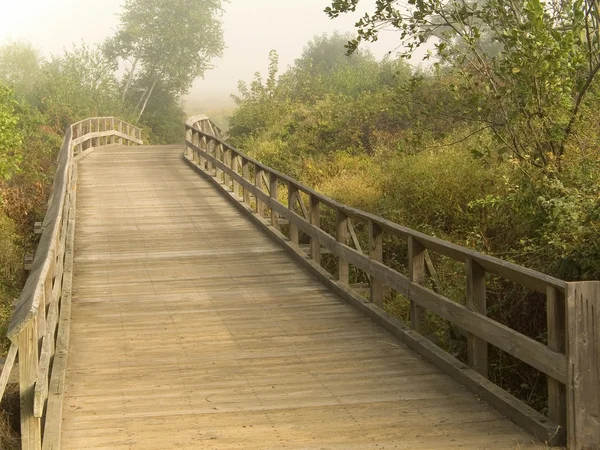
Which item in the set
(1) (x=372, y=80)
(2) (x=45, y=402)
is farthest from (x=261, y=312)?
(1) (x=372, y=80)

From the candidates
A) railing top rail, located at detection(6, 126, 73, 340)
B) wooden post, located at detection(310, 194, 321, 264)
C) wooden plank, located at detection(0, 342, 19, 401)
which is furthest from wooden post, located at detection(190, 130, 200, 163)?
wooden plank, located at detection(0, 342, 19, 401)

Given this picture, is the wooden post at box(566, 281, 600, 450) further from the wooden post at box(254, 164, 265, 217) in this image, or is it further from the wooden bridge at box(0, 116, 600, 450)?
the wooden post at box(254, 164, 265, 217)

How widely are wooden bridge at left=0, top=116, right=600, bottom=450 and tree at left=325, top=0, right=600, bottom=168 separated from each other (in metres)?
2.40

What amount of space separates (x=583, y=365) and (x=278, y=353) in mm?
3430

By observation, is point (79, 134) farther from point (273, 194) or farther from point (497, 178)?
point (497, 178)

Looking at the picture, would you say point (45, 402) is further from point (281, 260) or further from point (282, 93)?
point (282, 93)

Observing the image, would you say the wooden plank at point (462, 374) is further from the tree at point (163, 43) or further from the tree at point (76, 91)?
the tree at point (163, 43)

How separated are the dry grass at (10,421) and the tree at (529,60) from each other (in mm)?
6141

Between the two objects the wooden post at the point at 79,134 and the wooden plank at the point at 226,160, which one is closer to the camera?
the wooden plank at the point at 226,160

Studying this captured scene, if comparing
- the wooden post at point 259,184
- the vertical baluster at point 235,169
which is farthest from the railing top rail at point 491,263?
the vertical baluster at point 235,169

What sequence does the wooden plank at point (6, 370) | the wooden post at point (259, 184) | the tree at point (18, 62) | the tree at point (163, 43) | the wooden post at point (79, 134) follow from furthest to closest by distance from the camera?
the tree at point (18, 62), the tree at point (163, 43), the wooden post at point (79, 134), the wooden post at point (259, 184), the wooden plank at point (6, 370)

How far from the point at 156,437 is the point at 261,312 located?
412 centimetres

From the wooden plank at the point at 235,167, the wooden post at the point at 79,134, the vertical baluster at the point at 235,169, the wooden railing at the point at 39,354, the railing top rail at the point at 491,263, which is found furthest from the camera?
the wooden post at the point at 79,134

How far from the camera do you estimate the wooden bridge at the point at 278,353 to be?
5926 mm
